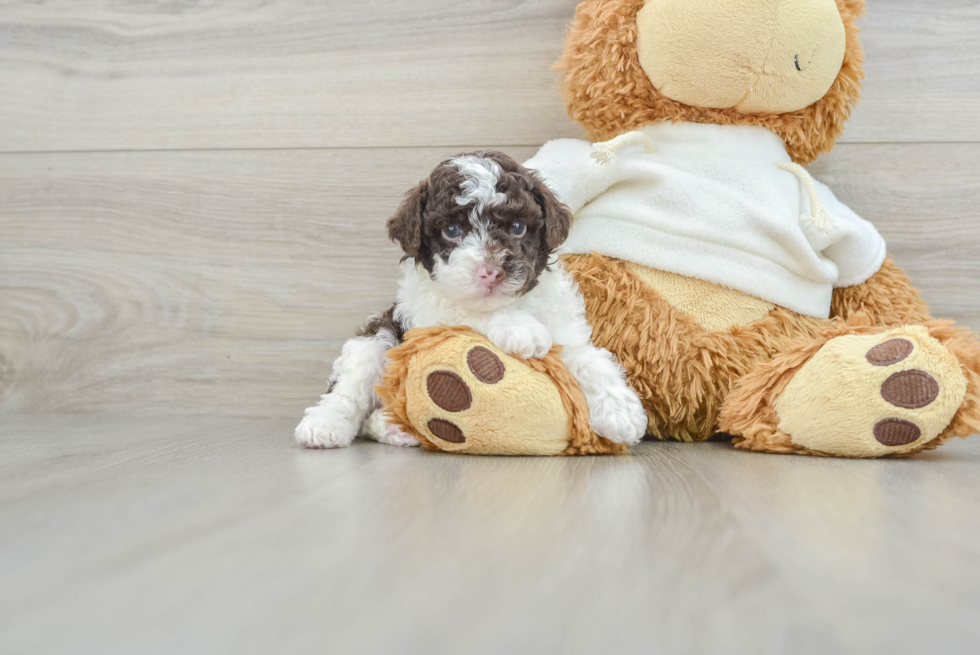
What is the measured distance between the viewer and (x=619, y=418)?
0.88 metres

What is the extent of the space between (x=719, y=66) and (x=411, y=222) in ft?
1.67

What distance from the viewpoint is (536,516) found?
0.58 m

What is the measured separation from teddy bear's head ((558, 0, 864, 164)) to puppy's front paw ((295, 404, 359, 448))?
0.60m

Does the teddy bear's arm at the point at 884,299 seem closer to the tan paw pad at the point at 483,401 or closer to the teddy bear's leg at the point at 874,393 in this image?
the teddy bear's leg at the point at 874,393

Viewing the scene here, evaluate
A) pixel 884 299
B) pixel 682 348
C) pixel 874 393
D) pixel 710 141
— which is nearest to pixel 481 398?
pixel 682 348

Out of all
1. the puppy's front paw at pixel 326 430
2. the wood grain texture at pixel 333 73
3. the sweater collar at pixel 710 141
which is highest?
the wood grain texture at pixel 333 73

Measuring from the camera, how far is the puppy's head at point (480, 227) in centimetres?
86

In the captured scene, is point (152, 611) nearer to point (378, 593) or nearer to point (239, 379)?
point (378, 593)

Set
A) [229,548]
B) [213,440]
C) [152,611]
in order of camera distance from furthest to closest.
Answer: [213,440] → [229,548] → [152,611]

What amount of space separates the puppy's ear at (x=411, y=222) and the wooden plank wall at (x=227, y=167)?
1.44 feet


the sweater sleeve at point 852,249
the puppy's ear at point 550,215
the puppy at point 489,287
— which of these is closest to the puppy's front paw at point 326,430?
the puppy at point 489,287

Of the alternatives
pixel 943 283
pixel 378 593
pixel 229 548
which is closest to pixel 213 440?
pixel 229 548

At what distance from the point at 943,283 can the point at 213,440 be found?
1.25 metres

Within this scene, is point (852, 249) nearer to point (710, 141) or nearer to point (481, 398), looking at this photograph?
point (710, 141)
